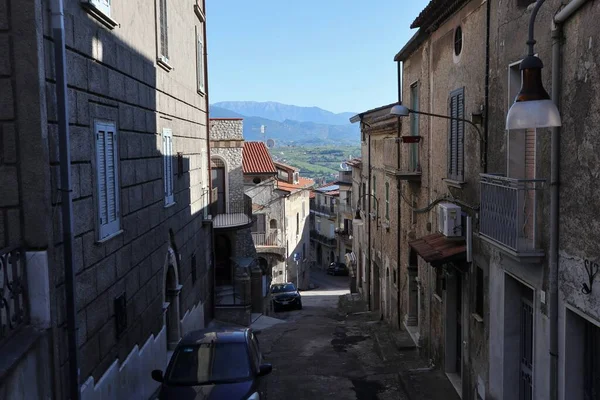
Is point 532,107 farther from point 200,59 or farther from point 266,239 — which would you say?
point 266,239

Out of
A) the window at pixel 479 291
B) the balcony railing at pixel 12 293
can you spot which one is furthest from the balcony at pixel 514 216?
the balcony railing at pixel 12 293

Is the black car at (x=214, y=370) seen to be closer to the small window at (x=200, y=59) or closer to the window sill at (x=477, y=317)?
the window sill at (x=477, y=317)

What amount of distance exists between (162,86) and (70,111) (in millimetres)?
5439

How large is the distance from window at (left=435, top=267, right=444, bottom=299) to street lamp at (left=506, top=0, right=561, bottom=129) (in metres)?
7.91

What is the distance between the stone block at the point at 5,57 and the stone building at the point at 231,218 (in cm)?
1633

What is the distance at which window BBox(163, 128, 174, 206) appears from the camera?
12.5 metres

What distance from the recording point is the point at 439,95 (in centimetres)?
1341

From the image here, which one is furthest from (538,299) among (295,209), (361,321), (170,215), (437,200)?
(295,209)

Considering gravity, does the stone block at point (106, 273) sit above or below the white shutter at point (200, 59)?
below

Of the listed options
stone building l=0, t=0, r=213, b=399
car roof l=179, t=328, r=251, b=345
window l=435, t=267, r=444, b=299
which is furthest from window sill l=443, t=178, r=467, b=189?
stone building l=0, t=0, r=213, b=399

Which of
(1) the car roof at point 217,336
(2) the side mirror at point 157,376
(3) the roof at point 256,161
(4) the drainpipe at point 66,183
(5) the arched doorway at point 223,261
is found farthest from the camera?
(3) the roof at point 256,161

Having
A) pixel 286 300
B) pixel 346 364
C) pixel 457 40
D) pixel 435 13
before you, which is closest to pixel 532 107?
pixel 457 40

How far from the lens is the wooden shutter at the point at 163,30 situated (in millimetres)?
12102

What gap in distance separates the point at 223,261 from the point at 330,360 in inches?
432
